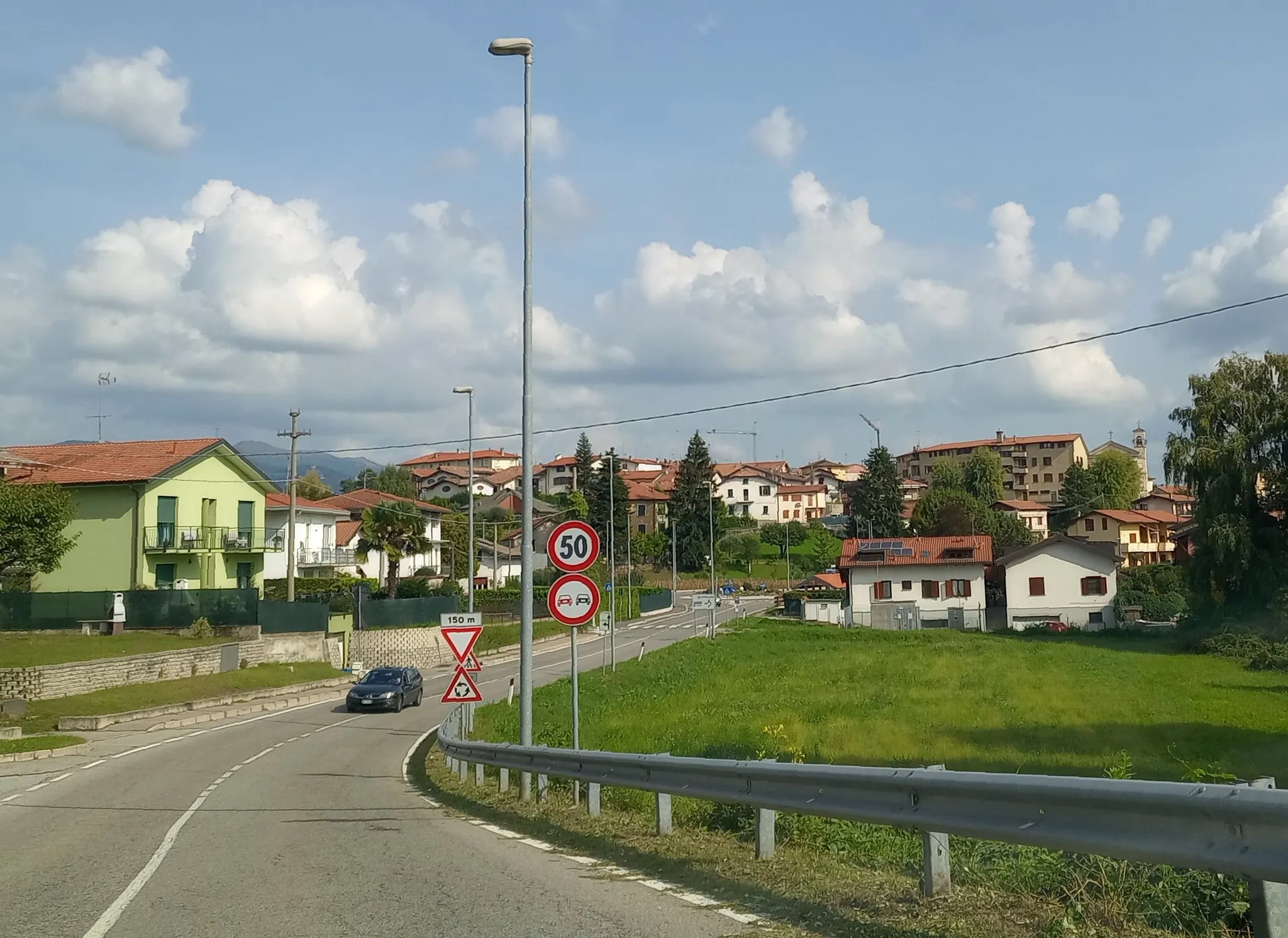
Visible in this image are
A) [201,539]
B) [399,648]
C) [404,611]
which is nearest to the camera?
[201,539]

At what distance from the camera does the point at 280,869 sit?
9648mm

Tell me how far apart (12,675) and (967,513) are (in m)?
97.3

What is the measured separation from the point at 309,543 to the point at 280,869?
70174 mm

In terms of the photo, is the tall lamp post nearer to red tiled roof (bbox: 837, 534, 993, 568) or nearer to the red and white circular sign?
the red and white circular sign

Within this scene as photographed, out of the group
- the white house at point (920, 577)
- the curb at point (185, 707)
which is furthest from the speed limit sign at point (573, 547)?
the white house at point (920, 577)

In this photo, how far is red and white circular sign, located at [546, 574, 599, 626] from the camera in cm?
1347

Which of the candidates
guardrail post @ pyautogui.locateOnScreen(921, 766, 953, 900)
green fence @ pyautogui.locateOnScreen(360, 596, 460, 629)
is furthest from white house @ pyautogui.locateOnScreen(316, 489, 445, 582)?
guardrail post @ pyautogui.locateOnScreen(921, 766, 953, 900)

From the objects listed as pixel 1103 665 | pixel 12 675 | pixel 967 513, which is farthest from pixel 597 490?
pixel 12 675

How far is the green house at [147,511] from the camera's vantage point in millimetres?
53719

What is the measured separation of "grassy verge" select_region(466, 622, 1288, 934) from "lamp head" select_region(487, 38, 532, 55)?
32.6ft

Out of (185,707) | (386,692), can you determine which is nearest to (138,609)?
(185,707)

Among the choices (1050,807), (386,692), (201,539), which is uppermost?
(201,539)

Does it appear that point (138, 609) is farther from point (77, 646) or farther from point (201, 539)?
point (201, 539)

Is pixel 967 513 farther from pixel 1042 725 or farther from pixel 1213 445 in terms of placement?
pixel 1042 725
